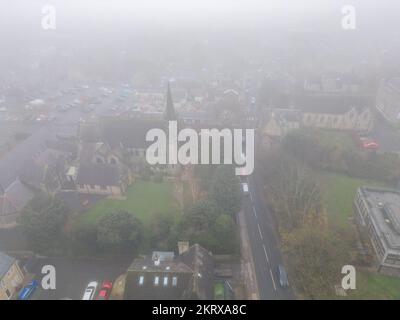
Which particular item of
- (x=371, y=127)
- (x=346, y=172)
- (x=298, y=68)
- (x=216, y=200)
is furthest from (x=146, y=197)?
(x=298, y=68)

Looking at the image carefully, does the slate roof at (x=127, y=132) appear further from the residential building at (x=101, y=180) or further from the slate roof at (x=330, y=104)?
the slate roof at (x=330, y=104)

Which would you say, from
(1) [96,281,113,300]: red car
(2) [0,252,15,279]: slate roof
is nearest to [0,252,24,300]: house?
(2) [0,252,15,279]: slate roof

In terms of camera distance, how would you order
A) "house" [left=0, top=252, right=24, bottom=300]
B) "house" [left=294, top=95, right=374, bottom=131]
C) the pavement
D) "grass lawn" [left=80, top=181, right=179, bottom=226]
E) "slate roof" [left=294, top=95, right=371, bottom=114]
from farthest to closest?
"slate roof" [left=294, top=95, right=371, bottom=114] → "house" [left=294, top=95, right=374, bottom=131] → "grass lawn" [left=80, top=181, right=179, bottom=226] → the pavement → "house" [left=0, top=252, right=24, bottom=300]

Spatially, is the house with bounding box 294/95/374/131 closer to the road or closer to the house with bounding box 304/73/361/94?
the house with bounding box 304/73/361/94

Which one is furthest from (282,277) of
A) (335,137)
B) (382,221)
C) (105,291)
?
(335,137)

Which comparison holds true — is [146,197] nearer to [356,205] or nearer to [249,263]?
[249,263]

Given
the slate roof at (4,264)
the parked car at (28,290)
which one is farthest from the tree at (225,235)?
the slate roof at (4,264)
